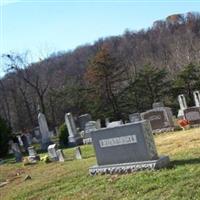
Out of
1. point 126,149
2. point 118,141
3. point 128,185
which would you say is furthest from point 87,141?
point 128,185

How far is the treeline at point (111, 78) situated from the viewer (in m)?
45.1

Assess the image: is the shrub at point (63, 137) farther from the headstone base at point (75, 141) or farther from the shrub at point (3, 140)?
the shrub at point (3, 140)

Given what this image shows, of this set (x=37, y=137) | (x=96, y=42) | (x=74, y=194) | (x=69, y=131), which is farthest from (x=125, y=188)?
(x=96, y=42)

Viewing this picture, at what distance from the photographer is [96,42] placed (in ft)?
321

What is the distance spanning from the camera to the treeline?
148ft

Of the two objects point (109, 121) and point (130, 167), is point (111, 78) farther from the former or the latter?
point (130, 167)

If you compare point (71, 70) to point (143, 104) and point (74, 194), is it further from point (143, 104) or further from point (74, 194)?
point (74, 194)

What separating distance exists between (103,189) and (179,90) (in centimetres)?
3633

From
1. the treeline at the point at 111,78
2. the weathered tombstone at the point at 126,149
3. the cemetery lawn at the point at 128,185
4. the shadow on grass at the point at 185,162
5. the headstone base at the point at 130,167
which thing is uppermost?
the treeline at the point at 111,78

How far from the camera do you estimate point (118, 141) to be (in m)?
10.8

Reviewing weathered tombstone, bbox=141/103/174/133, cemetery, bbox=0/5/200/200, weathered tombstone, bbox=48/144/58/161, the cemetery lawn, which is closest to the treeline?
cemetery, bbox=0/5/200/200

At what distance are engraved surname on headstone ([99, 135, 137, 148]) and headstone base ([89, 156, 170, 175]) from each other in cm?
49

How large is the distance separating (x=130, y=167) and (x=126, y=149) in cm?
52

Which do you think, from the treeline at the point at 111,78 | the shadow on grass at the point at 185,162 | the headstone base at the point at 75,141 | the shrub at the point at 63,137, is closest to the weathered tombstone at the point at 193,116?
the headstone base at the point at 75,141
